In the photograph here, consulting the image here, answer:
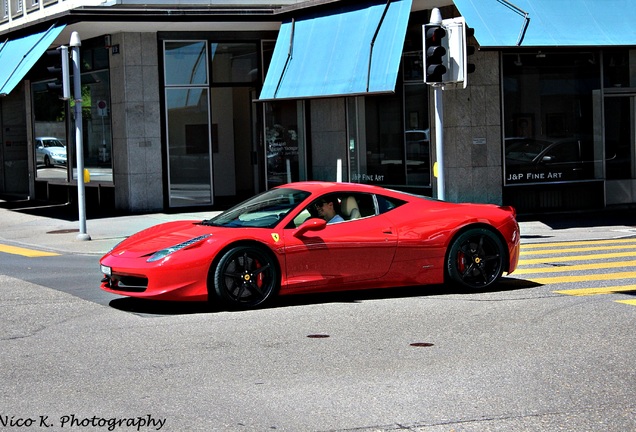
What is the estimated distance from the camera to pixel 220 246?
386 inches

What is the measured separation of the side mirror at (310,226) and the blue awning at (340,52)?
8469 millimetres

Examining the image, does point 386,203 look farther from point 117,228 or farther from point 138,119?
point 138,119

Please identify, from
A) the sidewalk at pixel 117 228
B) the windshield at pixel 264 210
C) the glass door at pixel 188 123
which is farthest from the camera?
the glass door at pixel 188 123

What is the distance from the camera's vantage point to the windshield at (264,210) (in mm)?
10422

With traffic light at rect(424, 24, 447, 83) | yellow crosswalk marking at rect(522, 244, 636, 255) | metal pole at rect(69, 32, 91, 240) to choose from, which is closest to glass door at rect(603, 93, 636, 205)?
yellow crosswalk marking at rect(522, 244, 636, 255)

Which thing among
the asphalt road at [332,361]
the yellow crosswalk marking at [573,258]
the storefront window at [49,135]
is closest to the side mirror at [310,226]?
the asphalt road at [332,361]

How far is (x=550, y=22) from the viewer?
18.5 metres

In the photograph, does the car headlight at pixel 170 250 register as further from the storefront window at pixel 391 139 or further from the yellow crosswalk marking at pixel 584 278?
the storefront window at pixel 391 139

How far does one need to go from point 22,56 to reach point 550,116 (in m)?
12.3

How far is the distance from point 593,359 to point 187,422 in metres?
3.46

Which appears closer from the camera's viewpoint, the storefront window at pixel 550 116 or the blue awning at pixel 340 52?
the blue awning at pixel 340 52

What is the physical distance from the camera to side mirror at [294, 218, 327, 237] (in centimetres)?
1018

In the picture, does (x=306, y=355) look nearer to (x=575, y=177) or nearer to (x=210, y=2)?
(x=575, y=177)

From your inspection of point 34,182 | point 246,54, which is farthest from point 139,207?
point 34,182
